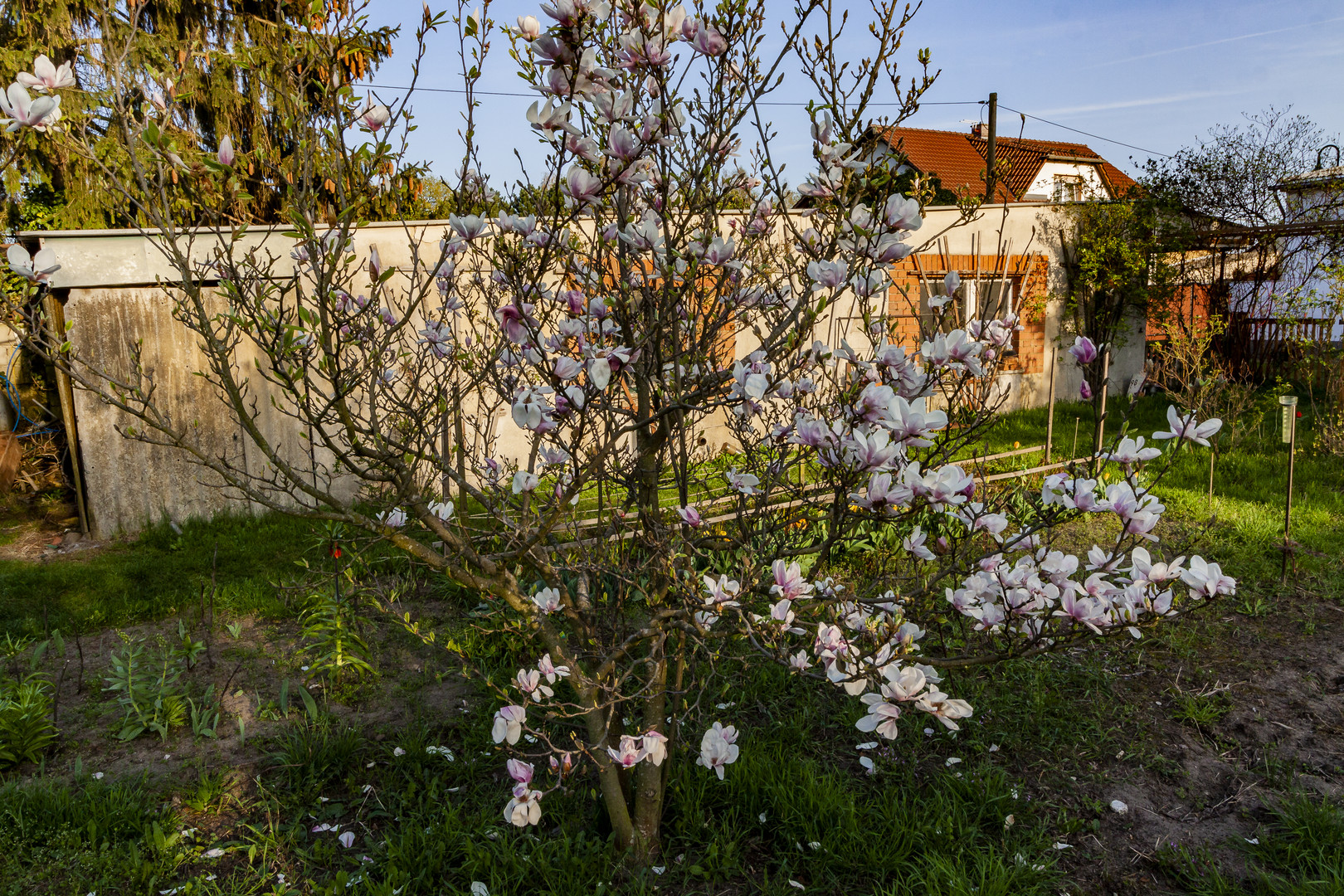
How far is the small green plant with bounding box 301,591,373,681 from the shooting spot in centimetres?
340

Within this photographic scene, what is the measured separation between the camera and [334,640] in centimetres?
356

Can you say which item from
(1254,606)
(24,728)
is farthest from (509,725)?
(1254,606)

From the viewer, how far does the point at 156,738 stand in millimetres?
3105

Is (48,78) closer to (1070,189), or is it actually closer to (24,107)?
(24,107)

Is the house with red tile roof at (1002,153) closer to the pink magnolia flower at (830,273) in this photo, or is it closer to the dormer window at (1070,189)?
the dormer window at (1070,189)

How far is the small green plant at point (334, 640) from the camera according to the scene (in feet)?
11.2

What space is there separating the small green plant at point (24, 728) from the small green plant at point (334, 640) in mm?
887

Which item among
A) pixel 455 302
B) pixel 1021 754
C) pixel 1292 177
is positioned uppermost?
pixel 1292 177

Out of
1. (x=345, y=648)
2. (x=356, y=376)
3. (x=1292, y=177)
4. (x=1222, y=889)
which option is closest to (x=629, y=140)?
(x=356, y=376)

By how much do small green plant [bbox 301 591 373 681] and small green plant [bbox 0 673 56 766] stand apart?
887 millimetres

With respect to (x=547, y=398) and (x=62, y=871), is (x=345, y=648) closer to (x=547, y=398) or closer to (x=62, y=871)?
(x=62, y=871)

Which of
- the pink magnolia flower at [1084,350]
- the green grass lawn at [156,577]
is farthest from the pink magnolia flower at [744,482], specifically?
the green grass lawn at [156,577]

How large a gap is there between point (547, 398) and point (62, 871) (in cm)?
199

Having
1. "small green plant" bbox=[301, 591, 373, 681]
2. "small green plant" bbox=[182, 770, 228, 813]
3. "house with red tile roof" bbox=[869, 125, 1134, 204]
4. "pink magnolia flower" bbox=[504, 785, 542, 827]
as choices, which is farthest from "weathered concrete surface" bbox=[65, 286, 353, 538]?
"house with red tile roof" bbox=[869, 125, 1134, 204]
